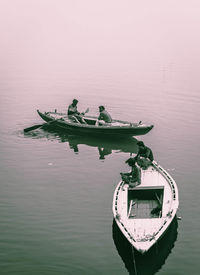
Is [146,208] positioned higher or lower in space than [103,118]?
lower

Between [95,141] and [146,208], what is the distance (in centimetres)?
1049

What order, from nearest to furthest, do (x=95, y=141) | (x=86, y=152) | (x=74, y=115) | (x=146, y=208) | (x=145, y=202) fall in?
(x=146, y=208), (x=145, y=202), (x=86, y=152), (x=95, y=141), (x=74, y=115)

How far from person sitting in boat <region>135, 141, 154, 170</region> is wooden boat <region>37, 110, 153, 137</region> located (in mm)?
5197

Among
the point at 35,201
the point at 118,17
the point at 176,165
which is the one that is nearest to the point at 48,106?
the point at 176,165

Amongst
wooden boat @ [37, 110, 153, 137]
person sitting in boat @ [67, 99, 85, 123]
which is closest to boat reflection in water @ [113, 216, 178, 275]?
wooden boat @ [37, 110, 153, 137]

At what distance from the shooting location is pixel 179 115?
115 ft

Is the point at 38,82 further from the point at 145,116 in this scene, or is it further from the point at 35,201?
the point at 35,201

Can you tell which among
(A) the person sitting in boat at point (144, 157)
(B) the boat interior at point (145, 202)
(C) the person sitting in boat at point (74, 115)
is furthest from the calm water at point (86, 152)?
(A) the person sitting in boat at point (144, 157)

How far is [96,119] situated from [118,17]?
9602cm

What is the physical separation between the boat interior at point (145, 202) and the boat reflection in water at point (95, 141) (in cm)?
746

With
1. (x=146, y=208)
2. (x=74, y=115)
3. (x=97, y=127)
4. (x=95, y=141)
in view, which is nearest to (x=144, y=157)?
(x=146, y=208)

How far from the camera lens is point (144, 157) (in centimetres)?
2238

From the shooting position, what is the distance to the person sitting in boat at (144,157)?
21.8 m

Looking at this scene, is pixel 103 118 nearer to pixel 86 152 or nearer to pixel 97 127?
pixel 97 127
